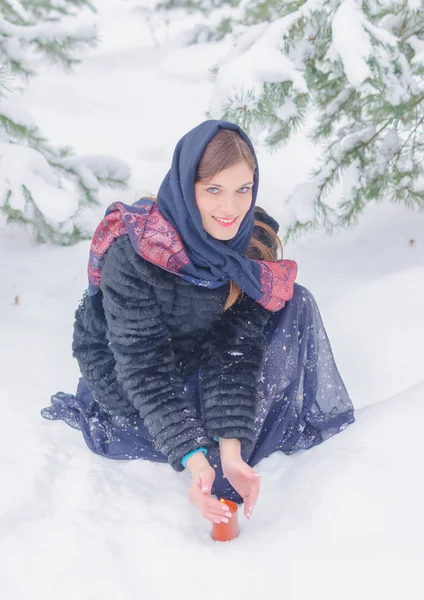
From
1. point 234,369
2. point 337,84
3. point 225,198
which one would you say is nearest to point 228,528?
point 234,369

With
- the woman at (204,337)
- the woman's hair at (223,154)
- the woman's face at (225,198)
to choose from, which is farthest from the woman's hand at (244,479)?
the woman's hair at (223,154)

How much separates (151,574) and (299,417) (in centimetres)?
77

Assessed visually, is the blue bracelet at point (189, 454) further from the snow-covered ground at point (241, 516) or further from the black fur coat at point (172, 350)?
the snow-covered ground at point (241, 516)

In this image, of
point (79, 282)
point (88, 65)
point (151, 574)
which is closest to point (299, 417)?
point (151, 574)

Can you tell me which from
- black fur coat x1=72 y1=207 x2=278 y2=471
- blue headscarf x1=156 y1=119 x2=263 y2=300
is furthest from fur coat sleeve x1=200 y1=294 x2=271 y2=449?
blue headscarf x1=156 y1=119 x2=263 y2=300

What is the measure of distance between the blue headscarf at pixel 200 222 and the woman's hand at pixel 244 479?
534 mm

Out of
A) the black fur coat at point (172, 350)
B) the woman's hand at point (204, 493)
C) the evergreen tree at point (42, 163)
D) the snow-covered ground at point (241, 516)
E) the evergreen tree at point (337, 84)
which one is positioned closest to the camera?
the snow-covered ground at point (241, 516)

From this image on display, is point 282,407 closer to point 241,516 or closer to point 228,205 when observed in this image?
point 241,516

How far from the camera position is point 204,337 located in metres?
1.93

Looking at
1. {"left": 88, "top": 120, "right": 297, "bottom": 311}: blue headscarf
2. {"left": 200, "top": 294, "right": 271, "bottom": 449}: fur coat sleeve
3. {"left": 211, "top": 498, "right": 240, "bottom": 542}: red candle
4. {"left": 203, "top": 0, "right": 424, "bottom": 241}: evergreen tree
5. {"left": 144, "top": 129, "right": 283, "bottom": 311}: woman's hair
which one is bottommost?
{"left": 211, "top": 498, "right": 240, "bottom": 542}: red candle

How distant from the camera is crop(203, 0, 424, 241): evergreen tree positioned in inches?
94.6

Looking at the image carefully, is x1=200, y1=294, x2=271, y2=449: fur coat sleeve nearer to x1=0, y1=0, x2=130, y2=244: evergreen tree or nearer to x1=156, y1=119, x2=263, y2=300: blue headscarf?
x1=156, y1=119, x2=263, y2=300: blue headscarf

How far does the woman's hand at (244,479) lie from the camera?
5.44 feet

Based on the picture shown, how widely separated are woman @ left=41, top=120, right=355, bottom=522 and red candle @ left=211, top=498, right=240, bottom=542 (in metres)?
0.04
